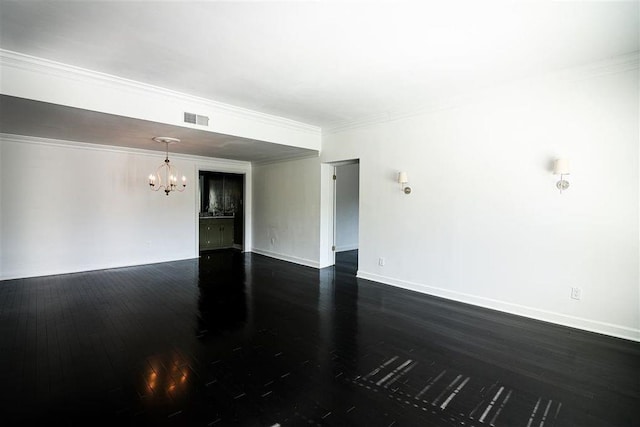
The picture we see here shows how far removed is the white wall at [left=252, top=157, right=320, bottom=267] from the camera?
6379 millimetres

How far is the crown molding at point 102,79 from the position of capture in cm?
302

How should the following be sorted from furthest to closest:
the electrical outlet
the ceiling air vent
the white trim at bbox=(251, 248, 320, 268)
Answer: the white trim at bbox=(251, 248, 320, 268) → the ceiling air vent → the electrical outlet

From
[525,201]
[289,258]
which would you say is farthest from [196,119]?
[525,201]

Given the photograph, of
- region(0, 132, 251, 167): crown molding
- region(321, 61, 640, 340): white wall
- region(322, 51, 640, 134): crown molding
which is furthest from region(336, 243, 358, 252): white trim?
region(322, 51, 640, 134): crown molding

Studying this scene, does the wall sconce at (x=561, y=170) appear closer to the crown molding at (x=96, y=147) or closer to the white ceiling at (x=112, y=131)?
the white ceiling at (x=112, y=131)

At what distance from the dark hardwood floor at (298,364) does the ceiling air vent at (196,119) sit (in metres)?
2.46

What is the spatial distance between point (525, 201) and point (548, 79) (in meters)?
1.38

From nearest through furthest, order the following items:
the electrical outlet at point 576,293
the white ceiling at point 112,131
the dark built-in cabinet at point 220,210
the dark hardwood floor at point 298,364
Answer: the dark hardwood floor at point 298,364
the electrical outlet at point 576,293
the white ceiling at point 112,131
the dark built-in cabinet at point 220,210

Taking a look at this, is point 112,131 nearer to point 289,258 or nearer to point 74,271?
point 74,271

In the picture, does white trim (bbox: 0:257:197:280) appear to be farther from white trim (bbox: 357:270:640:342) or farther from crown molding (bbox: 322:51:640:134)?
crown molding (bbox: 322:51:640:134)

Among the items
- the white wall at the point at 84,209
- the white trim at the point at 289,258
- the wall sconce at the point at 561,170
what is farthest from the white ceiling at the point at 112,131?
the wall sconce at the point at 561,170

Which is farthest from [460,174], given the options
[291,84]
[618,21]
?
[291,84]

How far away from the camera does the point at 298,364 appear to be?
2.59m

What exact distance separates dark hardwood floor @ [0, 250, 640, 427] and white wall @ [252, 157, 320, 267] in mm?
2289
